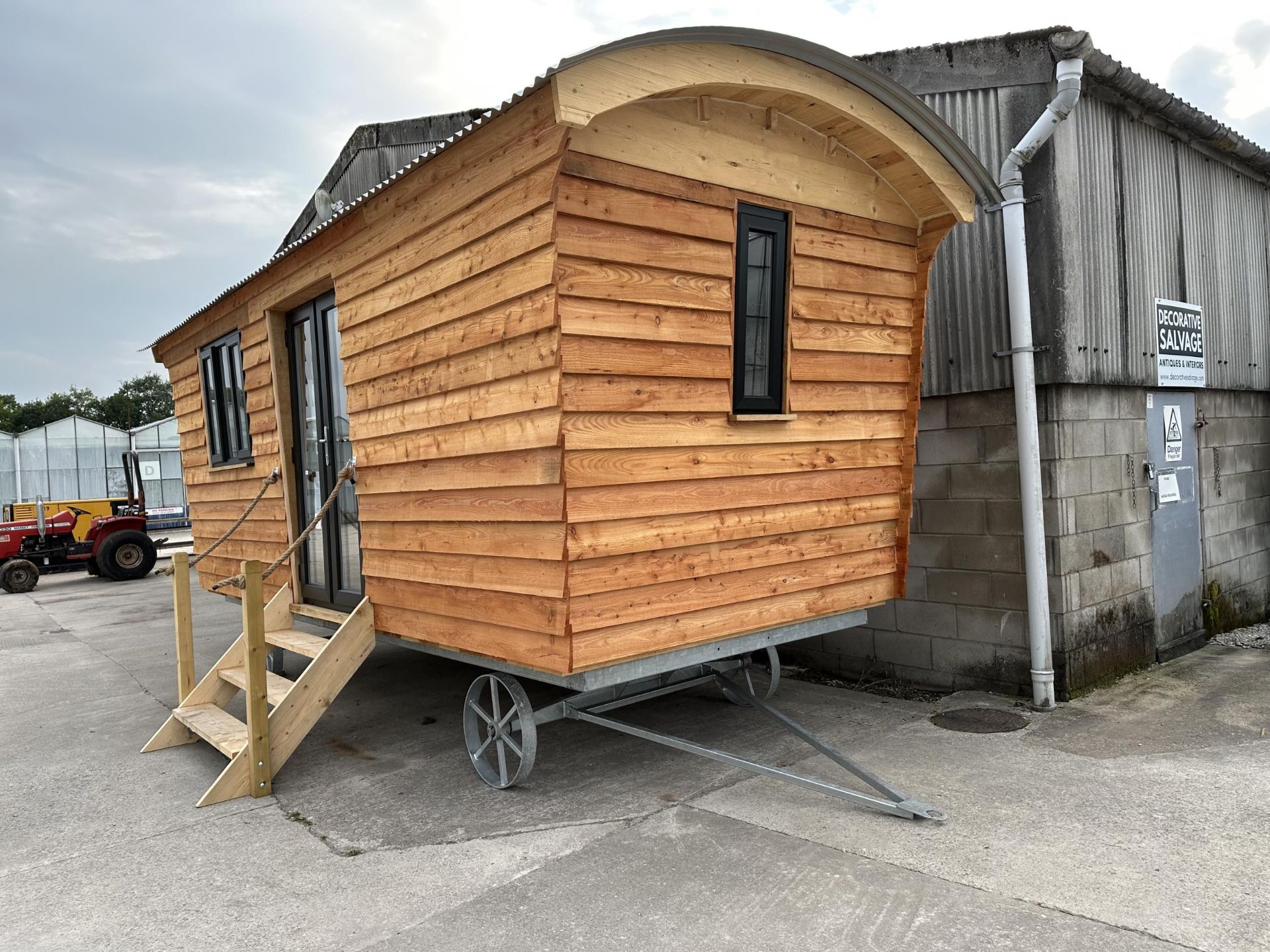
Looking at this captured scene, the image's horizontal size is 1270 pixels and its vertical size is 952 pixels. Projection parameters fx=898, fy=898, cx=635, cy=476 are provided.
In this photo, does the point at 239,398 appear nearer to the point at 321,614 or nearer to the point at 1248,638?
the point at 321,614

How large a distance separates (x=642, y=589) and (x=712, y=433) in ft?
2.79

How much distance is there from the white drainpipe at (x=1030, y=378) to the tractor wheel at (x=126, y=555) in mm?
17178

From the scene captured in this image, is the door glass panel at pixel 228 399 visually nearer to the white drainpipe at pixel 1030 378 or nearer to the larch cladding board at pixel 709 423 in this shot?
the larch cladding board at pixel 709 423

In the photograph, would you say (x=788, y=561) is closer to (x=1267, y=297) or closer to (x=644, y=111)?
(x=644, y=111)

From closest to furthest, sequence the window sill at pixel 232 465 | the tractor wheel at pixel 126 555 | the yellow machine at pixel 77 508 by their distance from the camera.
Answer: the window sill at pixel 232 465 < the tractor wheel at pixel 126 555 < the yellow machine at pixel 77 508

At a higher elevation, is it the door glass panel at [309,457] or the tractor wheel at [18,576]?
the door glass panel at [309,457]

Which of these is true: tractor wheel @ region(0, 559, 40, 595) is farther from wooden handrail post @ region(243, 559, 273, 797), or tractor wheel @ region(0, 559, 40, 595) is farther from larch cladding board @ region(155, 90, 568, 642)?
wooden handrail post @ region(243, 559, 273, 797)

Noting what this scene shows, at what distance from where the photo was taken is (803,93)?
4434 mm

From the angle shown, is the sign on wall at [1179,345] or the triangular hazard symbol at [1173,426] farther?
the triangular hazard symbol at [1173,426]

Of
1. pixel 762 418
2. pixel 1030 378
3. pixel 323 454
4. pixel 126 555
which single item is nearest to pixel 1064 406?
pixel 1030 378

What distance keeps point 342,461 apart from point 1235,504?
7.53 metres

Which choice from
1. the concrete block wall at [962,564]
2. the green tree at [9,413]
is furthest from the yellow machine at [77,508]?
the green tree at [9,413]

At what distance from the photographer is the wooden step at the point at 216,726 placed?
5027 mm

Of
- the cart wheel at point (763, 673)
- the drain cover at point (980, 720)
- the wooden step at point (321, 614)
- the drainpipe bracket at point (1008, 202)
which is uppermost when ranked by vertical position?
the drainpipe bracket at point (1008, 202)
